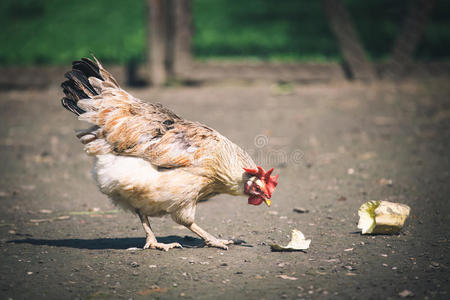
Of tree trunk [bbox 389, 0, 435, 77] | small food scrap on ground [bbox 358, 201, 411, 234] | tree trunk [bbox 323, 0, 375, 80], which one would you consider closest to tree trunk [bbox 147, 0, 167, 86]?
tree trunk [bbox 323, 0, 375, 80]

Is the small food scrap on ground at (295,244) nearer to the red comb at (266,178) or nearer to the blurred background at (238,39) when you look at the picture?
the red comb at (266,178)

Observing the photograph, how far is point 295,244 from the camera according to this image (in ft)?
12.9

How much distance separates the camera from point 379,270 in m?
3.48

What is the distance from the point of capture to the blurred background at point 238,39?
10.1 m

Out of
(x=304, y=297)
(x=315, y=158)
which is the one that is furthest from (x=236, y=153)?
(x=315, y=158)

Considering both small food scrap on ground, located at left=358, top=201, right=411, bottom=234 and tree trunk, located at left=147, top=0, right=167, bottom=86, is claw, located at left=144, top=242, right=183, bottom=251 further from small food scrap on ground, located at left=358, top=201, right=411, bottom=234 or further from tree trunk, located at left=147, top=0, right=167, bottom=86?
tree trunk, located at left=147, top=0, right=167, bottom=86

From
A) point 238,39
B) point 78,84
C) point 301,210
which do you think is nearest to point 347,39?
point 238,39

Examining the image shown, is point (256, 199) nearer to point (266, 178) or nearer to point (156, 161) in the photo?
point (266, 178)

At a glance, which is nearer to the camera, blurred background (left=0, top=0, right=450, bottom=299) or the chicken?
blurred background (left=0, top=0, right=450, bottom=299)

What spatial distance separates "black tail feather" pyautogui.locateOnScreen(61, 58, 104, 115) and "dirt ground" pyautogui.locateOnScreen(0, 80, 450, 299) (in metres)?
1.14

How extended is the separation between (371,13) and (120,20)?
5625 mm

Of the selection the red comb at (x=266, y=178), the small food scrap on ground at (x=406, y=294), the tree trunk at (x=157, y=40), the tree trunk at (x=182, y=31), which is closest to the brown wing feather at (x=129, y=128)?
the red comb at (x=266, y=178)

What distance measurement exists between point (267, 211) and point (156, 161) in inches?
59.2

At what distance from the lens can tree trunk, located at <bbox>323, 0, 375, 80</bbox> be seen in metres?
10.0
